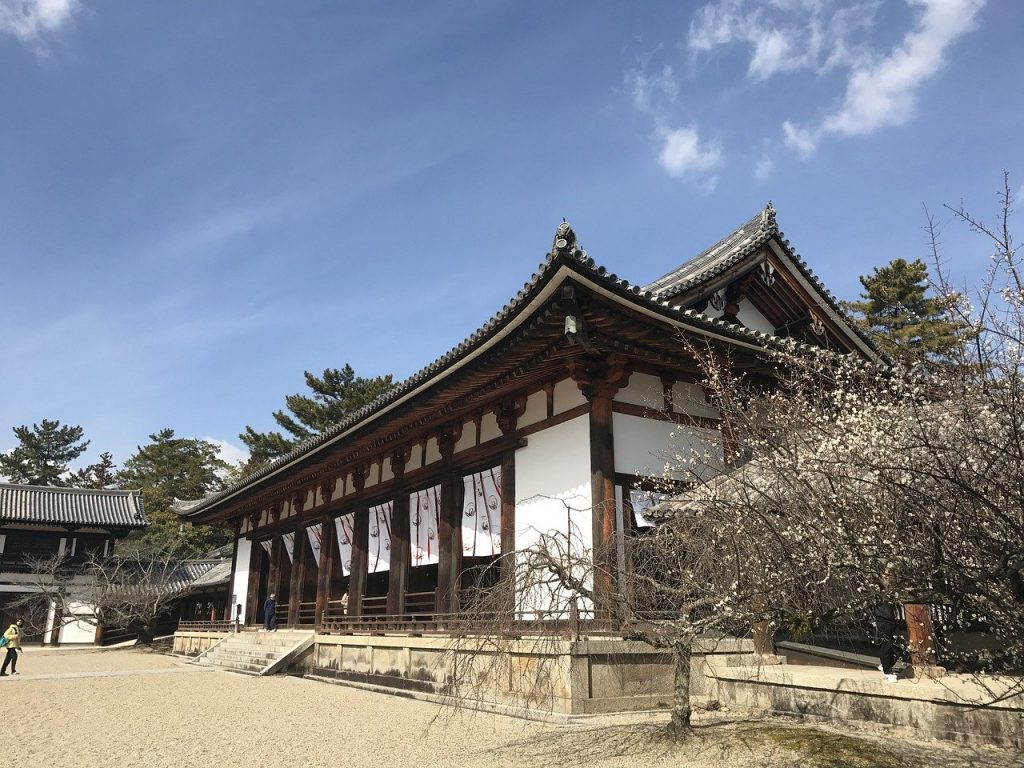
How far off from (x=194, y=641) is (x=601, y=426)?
21152 millimetres

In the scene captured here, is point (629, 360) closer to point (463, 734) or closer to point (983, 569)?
point (463, 734)

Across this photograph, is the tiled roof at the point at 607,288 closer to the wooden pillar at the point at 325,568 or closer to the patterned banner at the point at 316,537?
the wooden pillar at the point at 325,568

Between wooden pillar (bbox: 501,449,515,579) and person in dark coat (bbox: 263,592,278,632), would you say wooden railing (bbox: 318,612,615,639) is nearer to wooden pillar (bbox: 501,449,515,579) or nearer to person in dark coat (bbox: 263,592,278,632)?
wooden pillar (bbox: 501,449,515,579)

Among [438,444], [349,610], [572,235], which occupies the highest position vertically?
[572,235]

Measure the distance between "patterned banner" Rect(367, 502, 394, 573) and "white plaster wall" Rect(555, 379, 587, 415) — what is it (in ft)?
18.5

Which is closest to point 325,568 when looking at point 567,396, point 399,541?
point 399,541

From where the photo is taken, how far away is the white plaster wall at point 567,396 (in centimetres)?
1151

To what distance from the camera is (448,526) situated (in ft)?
44.8

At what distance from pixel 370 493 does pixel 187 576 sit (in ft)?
88.9

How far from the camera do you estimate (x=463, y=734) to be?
856cm

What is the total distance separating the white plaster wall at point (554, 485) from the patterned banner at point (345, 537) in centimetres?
690

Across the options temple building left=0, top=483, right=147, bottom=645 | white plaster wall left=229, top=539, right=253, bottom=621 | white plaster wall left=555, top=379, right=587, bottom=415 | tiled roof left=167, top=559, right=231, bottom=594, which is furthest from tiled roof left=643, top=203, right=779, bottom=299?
temple building left=0, top=483, right=147, bottom=645

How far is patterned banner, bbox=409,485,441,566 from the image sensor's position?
14.3m

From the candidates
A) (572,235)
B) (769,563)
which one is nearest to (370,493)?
(572,235)
